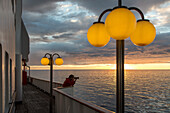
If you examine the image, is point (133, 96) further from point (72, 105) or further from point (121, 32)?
point (121, 32)

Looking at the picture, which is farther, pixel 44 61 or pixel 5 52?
pixel 44 61

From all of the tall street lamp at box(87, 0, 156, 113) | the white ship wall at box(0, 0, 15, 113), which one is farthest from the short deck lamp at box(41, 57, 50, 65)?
the tall street lamp at box(87, 0, 156, 113)

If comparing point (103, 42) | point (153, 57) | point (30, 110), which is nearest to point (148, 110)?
point (30, 110)

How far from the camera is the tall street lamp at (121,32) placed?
6.40ft

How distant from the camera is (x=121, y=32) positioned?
198 centimetres

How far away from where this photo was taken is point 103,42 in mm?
2516

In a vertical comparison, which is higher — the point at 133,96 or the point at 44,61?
the point at 44,61

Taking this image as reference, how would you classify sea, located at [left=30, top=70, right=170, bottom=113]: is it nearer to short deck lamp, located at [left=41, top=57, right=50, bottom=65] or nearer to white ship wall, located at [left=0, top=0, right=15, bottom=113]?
short deck lamp, located at [left=41, top=57, right=50, bottom=65]

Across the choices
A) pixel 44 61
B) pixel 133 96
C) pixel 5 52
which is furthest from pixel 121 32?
pixel 133 96

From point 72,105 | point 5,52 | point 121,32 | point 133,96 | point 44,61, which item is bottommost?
point 133,96

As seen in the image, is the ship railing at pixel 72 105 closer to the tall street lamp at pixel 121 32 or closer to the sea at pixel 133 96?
the tall street lamp at pixel 121 32

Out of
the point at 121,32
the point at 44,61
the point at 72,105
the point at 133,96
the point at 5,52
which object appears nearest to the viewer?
the point at 121,32

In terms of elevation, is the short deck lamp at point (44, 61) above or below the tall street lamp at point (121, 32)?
below

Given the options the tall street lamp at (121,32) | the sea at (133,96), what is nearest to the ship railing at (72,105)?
the tall street lamp at (121,32)
